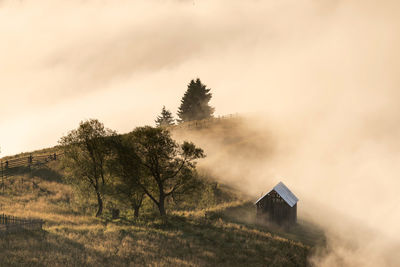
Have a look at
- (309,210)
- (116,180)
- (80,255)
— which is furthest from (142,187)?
(309,210)

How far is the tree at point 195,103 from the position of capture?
110375 mm

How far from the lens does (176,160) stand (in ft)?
135

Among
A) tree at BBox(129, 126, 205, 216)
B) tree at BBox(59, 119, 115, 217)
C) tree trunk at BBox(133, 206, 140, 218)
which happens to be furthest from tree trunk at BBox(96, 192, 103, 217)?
tree at BBox(129, 126, 205, 216)

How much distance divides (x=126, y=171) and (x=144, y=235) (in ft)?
30.1

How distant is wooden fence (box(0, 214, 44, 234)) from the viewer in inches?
1114

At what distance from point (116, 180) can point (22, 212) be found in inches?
430

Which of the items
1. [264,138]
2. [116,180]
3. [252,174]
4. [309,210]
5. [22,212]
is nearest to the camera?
[22,212]

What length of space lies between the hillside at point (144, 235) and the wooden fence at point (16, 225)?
1.04 m

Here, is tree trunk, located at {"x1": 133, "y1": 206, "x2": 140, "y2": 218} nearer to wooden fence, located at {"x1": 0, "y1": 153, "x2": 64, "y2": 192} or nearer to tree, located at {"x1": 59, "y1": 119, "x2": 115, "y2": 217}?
tree, located at {"x1": 59, "y1": 119, "x2": 115, "y2": 217}

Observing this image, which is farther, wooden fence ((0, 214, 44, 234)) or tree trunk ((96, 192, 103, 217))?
tree trunk ((96, 192, 103, 217))

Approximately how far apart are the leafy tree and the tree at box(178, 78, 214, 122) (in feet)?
233

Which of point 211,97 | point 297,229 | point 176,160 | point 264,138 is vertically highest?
point 211,97

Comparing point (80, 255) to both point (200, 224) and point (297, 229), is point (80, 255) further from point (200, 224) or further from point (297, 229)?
point (297, 229)

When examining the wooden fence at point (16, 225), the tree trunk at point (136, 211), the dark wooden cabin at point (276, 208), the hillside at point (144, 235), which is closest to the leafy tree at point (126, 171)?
the tree trunk at point (136, 211)
